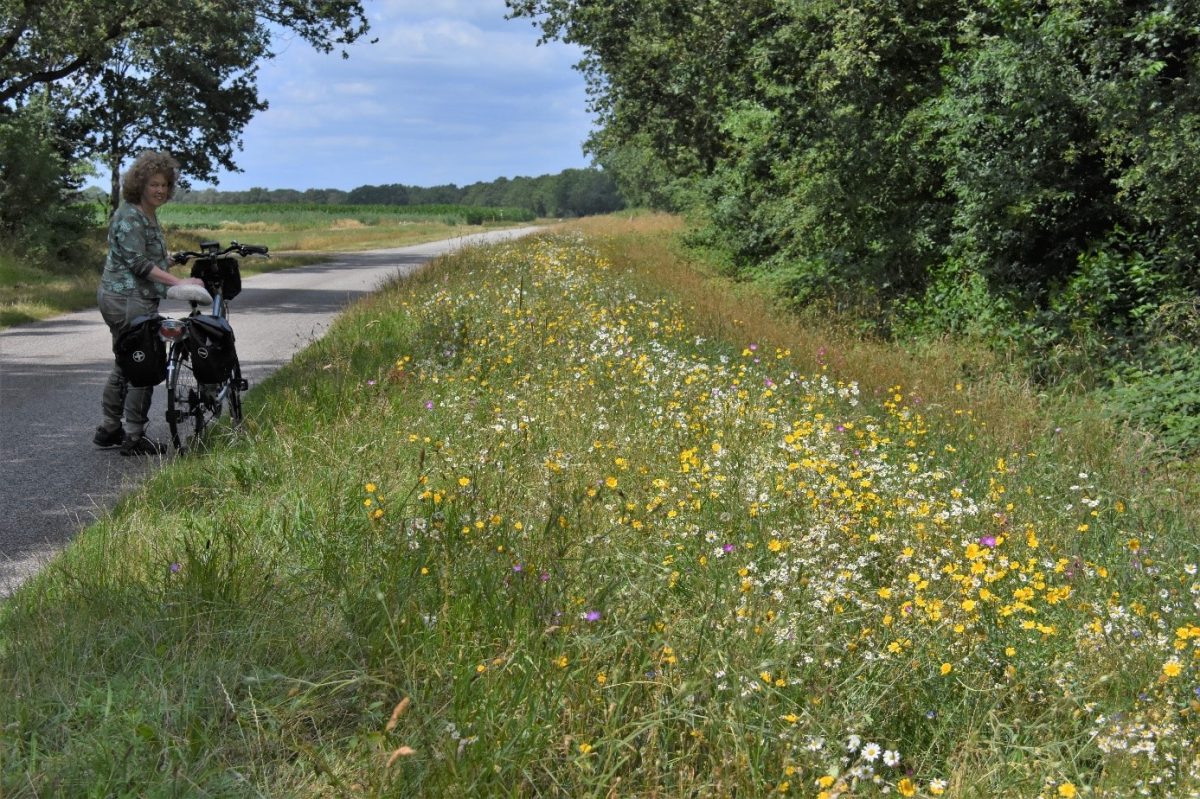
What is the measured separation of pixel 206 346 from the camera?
7.12 metres

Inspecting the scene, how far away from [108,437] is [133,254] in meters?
1.30

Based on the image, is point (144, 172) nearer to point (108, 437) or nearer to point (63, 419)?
point (108, 437)

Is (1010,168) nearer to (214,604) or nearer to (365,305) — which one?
(365,305)

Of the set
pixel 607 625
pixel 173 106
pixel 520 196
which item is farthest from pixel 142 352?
pixel 520 196

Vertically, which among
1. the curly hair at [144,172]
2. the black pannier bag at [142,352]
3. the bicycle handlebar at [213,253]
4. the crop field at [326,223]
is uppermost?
the curly hair at [144,172]

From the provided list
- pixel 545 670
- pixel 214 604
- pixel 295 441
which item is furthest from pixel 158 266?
pixel 545 670

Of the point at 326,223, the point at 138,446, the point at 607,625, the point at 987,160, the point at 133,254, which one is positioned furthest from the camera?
the point at 326,223

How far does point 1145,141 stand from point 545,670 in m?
9.42

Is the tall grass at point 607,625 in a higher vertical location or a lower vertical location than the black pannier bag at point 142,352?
lower

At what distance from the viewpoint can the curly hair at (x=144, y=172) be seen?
711 centimetres

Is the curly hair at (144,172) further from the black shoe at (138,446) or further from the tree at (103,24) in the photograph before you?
the tree at (103,24)

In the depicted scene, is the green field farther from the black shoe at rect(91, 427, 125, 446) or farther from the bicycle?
the bicycle

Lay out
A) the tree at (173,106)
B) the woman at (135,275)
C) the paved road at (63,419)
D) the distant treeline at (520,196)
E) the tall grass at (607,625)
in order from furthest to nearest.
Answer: the distant treeline at (520,196)
the tree at (173,106)
the woman at (135,275)
the paved road at (63,419)
the tall grass at (607,625)

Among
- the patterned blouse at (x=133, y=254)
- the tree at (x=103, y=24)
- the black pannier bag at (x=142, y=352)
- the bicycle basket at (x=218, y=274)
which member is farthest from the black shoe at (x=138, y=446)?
the tree at (x=103, y=24)
